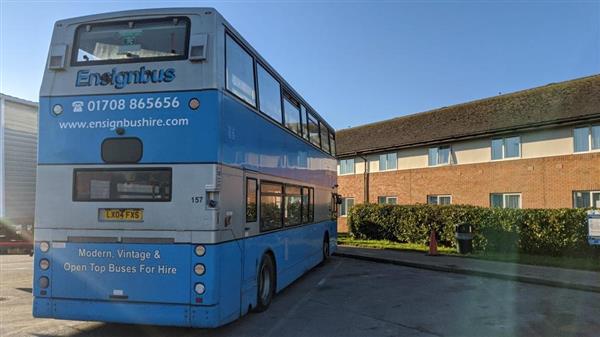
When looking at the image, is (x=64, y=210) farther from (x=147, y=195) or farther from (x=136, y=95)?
(x=136, y=95)

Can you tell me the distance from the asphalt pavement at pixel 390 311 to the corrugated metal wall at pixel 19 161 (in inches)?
90.2

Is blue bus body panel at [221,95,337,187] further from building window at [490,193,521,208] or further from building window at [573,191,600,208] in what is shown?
building window at [490,193,521,208]

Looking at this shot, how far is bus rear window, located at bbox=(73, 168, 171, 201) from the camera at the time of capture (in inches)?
243

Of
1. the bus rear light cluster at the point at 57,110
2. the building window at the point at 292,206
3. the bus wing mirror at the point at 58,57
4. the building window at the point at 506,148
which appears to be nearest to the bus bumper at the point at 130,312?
the bus rear light cluster at the point at 57,110

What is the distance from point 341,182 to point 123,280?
2804 centimetres

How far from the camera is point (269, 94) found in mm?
8648

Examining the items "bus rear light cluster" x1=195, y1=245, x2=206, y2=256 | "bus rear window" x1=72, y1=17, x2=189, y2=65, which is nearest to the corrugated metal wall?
"bus rear window" x1=72, y1=17, x2=189, y2=65

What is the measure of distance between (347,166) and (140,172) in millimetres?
27766

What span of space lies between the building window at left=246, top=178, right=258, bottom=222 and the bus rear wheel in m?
0.96

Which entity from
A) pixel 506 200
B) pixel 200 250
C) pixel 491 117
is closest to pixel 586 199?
pixel 506 200

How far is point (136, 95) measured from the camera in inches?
247

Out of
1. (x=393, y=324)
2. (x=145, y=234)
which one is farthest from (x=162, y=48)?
(x=393, y=324)

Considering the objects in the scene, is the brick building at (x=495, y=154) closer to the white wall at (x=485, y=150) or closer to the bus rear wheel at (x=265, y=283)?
the white wall at (x=485, y=150)

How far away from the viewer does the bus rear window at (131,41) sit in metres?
6.38
